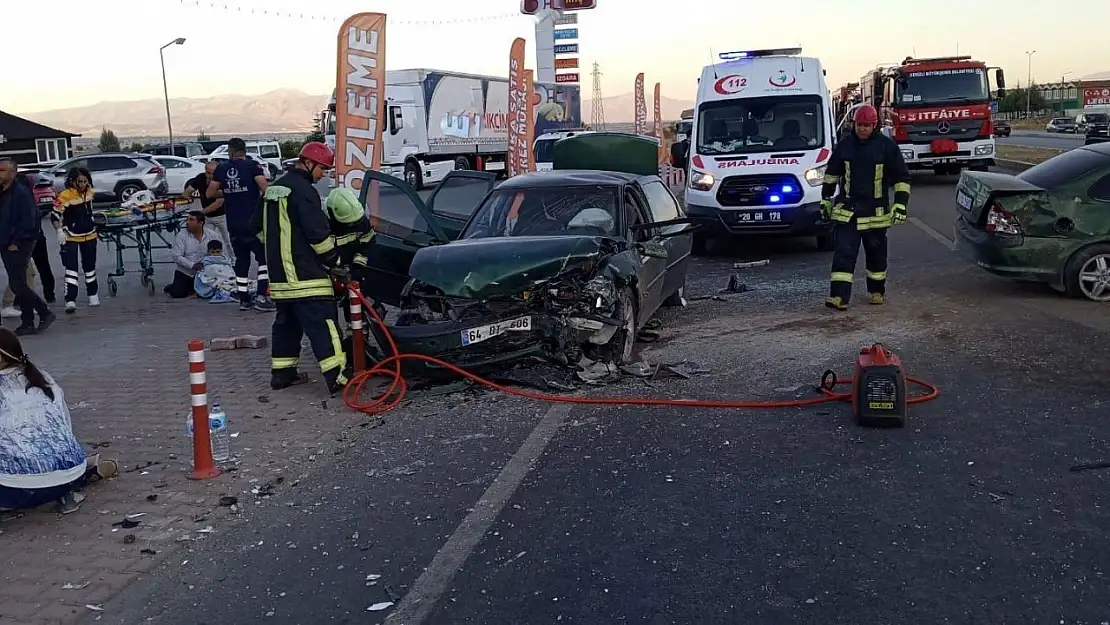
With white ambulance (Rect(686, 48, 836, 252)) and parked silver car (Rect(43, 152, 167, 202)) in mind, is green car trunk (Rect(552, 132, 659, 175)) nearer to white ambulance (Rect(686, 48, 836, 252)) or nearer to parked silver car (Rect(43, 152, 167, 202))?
white ambulance (Rect(686, 48, 836, 252))

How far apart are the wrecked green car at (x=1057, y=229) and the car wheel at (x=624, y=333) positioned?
13.4 feet

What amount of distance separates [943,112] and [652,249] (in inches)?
659

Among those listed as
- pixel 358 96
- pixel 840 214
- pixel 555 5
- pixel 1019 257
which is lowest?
pixel 1019 257

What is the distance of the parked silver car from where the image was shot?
2965cm

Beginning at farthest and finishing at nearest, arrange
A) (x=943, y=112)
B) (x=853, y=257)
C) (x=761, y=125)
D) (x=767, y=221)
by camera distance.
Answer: (x=943, y=112)
(x=761, y=125)
(x=767, y=221)
(x=853, y=257)

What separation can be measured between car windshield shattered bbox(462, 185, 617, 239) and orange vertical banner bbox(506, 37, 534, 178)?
9.61 meters

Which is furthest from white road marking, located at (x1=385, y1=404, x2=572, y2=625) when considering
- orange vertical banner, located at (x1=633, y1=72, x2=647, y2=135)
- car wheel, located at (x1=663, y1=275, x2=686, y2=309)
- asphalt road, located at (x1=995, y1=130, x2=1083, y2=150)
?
asphalt road, located at (x1=995, y1=130, x2=1083, y2=150)

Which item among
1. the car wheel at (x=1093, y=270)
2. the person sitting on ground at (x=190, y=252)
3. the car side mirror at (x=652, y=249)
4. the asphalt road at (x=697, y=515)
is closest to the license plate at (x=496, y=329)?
the asphalt road at (x=697, y=515)

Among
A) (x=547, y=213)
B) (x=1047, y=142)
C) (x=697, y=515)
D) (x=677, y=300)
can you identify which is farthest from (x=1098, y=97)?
(x=697, y=515)

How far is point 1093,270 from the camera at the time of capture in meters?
9.01

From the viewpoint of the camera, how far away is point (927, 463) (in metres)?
5.07

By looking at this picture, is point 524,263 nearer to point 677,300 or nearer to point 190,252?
point 677,300

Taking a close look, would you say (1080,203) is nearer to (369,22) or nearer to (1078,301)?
(1078,301)

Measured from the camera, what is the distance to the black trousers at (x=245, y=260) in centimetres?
1043
